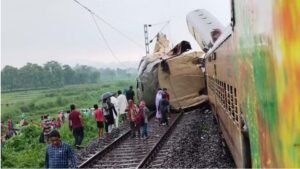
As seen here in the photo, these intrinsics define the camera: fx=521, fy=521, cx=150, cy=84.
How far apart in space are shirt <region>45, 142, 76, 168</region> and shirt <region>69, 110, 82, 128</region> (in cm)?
800

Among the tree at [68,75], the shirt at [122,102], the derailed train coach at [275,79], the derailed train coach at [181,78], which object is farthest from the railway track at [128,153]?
the tree at [68,75]

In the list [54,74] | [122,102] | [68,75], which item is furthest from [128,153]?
[68,75]

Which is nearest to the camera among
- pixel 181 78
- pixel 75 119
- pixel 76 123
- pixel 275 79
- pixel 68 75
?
pixel 275 79

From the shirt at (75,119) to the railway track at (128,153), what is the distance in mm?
1092

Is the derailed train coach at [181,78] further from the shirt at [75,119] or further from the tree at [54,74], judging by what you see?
the tree at [54,74]

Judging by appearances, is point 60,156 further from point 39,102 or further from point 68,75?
point 68,75

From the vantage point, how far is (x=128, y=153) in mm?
13906

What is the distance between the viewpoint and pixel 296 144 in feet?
6.80

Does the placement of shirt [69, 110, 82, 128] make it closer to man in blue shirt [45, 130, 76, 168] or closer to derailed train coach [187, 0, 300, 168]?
man in blue shirt [45, 130, 76, 168]

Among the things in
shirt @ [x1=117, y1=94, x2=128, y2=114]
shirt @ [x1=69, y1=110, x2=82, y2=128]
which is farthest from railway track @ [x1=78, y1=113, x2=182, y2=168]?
shirt @ [x1=117, y1=94, x2=128, y2=114]

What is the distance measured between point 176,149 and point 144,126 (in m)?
2.91

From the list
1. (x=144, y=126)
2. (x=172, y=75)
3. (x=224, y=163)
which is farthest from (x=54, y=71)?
(x=224, y=163)

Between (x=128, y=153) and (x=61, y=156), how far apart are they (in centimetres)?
720

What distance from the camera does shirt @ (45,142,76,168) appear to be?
22.2 feet
